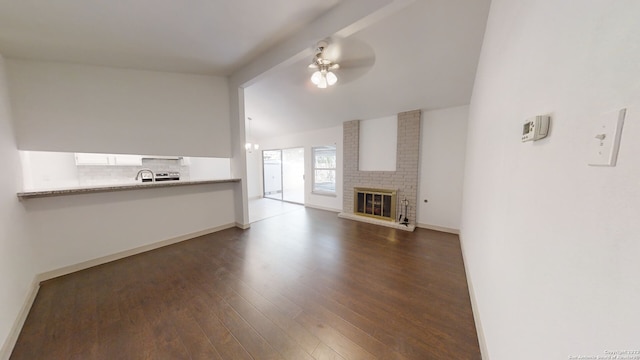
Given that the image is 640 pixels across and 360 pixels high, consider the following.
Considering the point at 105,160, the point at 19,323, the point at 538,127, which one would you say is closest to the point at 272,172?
the point at 105,160

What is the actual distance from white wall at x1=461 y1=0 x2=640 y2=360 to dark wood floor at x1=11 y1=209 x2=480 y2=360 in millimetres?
719

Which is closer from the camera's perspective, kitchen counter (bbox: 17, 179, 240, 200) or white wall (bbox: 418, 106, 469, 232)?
kitchen counter (bbox: 17, 179, 240, 200)

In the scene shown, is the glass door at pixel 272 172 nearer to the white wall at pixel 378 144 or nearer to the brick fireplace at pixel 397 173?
the brick fireplace at pixel 397 173

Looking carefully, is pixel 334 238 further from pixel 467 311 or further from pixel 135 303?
pixel 135 303

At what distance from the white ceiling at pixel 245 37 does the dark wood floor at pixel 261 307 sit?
2672mm

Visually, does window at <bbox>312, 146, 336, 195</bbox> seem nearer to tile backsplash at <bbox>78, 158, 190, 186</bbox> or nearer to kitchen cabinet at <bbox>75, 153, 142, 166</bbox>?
tile backsplash at <bbox>78, 158, 190, 186</bbox>

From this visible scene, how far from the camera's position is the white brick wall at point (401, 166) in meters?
4.11

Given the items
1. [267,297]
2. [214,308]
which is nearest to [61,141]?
[214,308]

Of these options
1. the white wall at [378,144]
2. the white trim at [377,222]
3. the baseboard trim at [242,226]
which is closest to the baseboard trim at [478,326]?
the white trim at [377,222]

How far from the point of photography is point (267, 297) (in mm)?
2025

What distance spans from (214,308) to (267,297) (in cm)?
49

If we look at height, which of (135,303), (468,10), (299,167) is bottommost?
(135,303)

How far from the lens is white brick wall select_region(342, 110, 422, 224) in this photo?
4.11 meters

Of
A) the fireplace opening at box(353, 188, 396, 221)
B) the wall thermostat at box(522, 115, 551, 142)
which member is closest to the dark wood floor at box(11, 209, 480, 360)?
the fireplace opening at box(353, 188, 396, 221)
